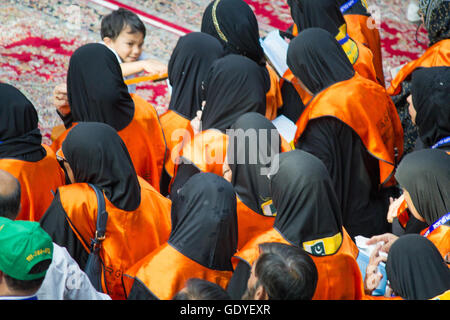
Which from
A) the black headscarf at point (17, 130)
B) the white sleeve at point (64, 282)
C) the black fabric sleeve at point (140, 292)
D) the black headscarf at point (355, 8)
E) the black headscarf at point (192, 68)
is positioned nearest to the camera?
the white sleeve at point (64, 282)

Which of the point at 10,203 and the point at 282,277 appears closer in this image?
the point at 282,277

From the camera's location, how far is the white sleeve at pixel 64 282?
2.16 metres

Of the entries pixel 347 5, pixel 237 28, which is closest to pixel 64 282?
pixel 237 28

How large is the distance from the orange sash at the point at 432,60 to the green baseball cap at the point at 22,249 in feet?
8.84

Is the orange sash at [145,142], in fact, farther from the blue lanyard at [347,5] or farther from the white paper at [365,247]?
the blue lanyard at [347,5]

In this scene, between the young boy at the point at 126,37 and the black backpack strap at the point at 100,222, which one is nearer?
the black backpack strap at the point at 100,222

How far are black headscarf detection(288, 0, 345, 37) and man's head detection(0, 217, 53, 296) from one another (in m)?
2.42

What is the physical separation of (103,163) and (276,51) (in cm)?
167

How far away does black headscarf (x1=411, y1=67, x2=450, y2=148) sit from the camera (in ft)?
11.1

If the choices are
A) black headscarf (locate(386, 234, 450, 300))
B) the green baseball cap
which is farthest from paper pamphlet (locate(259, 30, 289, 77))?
the green baseball cap

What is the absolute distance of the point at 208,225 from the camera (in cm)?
238

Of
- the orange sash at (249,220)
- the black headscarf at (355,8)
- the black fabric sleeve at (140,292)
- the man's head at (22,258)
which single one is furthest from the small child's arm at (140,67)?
the man's head at (22,258)

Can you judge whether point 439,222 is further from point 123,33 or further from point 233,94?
point 123,33

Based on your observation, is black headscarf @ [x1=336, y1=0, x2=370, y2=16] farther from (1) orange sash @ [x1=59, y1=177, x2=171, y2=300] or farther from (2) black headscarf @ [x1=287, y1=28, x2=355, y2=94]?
(1) orange sash @ [x1=59, y1=177, x2=171, y2=300]
